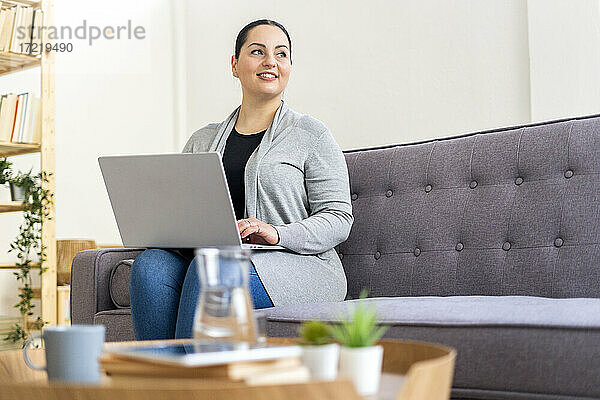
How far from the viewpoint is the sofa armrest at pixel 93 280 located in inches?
89.3

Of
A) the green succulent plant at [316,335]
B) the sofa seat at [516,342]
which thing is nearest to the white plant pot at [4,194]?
the sofa seat at [516,342]

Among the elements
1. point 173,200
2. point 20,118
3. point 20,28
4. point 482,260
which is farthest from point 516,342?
point 20,28

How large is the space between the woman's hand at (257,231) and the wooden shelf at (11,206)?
2052mm

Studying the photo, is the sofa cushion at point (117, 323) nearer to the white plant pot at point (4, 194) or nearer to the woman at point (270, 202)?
the woman at point (270, 202)

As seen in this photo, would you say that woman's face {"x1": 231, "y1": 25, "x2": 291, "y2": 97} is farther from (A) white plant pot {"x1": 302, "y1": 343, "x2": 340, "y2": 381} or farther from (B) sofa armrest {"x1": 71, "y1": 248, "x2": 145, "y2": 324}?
(A) white plant pot {"x1": 302, "y1": 343, "x2": 340, "y2": 381}

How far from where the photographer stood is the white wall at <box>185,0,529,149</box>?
2996mm

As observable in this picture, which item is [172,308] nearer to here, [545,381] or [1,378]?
[1,378]

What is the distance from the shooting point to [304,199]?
2139 millimetres

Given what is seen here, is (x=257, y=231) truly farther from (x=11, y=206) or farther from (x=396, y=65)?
(x=11, y=206)

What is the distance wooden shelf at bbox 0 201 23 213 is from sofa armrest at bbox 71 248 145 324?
4.77ft

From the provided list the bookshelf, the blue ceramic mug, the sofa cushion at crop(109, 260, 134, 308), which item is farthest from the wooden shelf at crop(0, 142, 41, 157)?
the blue ceramic mug

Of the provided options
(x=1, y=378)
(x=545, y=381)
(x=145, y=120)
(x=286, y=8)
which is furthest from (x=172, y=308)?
(x=145, y=120)

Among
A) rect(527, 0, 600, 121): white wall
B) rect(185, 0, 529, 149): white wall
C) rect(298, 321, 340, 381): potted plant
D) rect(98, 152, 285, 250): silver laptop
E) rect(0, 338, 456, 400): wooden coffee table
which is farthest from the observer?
rect(185, 0, 529, 149): white wall

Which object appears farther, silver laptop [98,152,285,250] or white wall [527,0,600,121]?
white wall [527,0,600,121]
